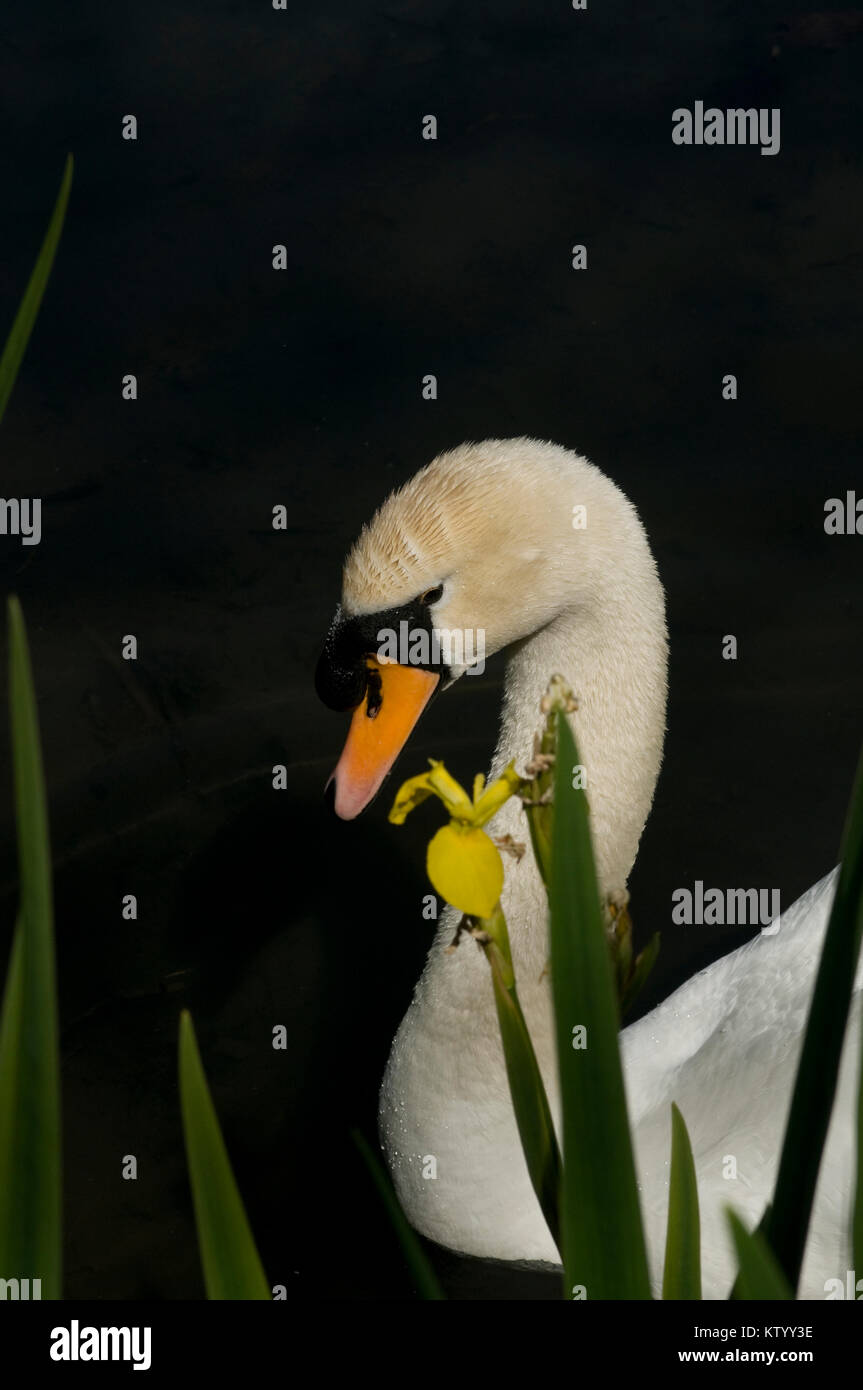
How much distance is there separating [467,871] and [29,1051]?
454 mm

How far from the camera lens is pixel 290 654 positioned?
526cm

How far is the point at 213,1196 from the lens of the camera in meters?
1.26

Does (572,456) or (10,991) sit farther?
(572,456)

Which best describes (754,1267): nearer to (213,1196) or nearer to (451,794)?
(213,1196)

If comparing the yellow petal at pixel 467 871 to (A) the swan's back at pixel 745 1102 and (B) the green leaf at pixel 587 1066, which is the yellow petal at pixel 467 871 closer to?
(B) the green leaf at pixel 587 1066

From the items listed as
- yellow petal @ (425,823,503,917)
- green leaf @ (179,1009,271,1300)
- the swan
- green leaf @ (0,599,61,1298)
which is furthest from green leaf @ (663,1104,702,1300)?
the swan

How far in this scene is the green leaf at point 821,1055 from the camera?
1.14 meters

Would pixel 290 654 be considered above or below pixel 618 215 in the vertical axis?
below

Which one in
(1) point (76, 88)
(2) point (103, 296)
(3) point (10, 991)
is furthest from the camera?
(1) point (76, 88)

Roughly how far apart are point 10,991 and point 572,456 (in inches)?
78.0

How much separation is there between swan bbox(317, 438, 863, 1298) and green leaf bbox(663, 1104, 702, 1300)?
1.18 meters
